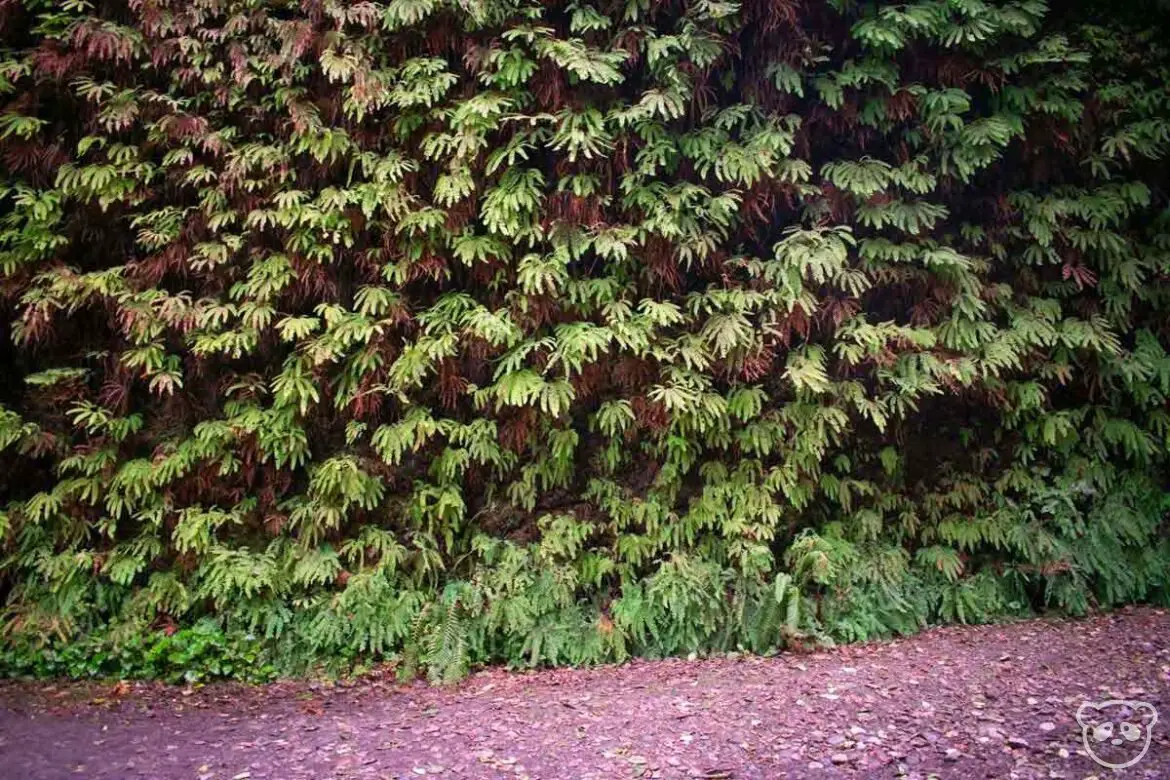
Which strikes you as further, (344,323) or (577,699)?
(344,323)

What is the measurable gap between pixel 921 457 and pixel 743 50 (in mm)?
3272

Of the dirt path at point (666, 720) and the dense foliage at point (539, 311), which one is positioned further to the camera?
the dense foliage at point (539, 311)

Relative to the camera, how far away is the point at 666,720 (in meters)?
4.27

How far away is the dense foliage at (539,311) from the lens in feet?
16.4

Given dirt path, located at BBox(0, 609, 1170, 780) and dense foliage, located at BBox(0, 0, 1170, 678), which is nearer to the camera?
dirt path, located at BBox(0, 609, 1170, 780)

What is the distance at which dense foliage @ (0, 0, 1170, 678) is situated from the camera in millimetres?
4996

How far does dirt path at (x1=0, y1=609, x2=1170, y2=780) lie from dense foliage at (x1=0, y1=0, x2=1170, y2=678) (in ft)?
1.11

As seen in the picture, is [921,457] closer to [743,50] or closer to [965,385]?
[965,385]

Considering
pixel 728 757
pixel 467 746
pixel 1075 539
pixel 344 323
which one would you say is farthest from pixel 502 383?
pixel 1075 539

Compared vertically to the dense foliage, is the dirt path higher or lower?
lower

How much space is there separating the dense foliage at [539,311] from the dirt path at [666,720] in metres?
0.34

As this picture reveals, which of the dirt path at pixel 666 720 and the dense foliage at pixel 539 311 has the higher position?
the dense foliage at pixel 539 311

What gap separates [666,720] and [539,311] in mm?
2652

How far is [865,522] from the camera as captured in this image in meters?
5.57
